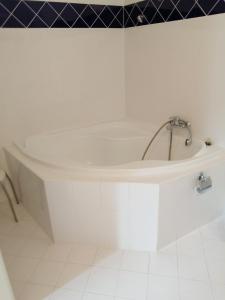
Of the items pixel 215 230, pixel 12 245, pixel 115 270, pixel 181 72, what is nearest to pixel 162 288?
pixel 115 270

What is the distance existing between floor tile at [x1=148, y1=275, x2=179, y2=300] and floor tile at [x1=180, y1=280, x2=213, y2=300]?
4cm

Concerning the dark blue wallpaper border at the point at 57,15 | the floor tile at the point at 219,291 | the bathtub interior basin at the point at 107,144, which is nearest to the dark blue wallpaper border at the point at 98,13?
the dark blue wallpaper border at the point at 57,15

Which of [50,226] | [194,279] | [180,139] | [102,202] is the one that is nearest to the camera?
[194,279]

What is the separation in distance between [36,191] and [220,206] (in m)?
1.36

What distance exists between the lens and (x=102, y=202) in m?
1.57

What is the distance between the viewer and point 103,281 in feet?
4.78

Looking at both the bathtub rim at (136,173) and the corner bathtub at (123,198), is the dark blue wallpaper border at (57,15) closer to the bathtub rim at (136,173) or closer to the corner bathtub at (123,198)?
the corner bathtub at (123,198)

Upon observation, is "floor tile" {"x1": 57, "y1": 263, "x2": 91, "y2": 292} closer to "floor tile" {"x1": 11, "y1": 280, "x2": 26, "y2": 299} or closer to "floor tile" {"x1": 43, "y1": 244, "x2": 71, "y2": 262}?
"floor tile" {"x1": 43, "y1": 244, "x2": 71, "y2": 262}

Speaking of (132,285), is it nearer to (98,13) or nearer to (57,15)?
(57,15)

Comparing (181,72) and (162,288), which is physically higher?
(181,72)

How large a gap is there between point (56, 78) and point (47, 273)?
1.60m

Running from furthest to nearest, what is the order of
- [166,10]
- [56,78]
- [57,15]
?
[56,78], [57,15], [166,10]

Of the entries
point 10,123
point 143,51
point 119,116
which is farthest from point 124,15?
point 10,123

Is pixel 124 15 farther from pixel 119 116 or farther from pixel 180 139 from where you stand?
pixel 180 139
